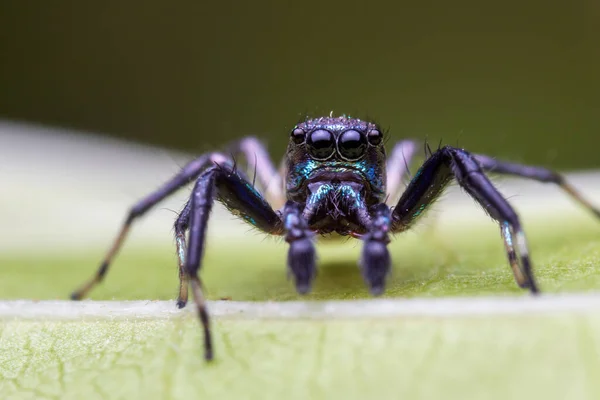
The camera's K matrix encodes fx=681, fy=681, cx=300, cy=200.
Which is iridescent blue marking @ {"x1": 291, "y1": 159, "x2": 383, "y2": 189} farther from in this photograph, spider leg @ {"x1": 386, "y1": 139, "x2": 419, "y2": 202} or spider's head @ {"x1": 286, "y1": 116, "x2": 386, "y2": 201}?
spider leg @ {"x1": 386, "y1": 139, "x2": 419, "y2": 202}

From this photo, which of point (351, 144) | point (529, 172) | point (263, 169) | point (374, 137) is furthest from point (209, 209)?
point (263, 169)

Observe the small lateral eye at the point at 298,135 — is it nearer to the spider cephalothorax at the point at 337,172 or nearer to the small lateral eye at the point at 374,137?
the spider cephalothorax at the point at 337,172

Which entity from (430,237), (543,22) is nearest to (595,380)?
→ (430,237)

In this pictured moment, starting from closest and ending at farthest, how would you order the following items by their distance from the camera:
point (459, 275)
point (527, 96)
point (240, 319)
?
point (240, 319) → point (459, 275) → point (527, 96)

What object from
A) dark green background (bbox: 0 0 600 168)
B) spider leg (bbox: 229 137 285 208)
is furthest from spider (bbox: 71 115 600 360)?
dark green background (bbox: 0 0 600 168)

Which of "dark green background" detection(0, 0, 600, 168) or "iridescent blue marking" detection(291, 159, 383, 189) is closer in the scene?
"iridescent blue marking" detection(291, 159, 383, 189)

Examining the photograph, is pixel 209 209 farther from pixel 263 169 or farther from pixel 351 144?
pixel 263 169

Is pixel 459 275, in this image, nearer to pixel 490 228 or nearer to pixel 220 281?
pixel 220 281
